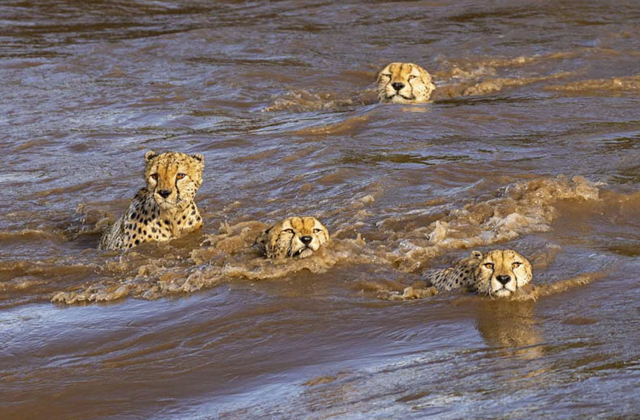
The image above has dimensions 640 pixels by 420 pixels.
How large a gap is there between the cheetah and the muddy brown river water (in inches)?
4.1

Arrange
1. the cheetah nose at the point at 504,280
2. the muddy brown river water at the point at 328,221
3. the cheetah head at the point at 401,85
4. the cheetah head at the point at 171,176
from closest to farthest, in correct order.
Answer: the muddy brown river water at the point at 328,221
the cheetah nose at the point at 504,280
the cheetah head at the point at 171,176
the cheetah head at the point at 401,85

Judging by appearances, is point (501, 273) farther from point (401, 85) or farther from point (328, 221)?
point (401, 85)

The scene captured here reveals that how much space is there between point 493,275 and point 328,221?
93.3 inches

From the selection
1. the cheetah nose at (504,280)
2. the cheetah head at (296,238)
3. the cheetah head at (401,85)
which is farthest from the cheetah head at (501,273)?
the cheetah head at (401,85)

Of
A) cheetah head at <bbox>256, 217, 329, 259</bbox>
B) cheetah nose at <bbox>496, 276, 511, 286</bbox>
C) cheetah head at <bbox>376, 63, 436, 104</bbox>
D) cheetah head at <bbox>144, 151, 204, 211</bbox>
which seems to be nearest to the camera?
cheetah nose at <bbox>496, 276, 511, 286</bbox>

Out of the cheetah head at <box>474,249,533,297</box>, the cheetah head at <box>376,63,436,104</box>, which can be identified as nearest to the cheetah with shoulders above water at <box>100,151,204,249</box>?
the cheetah head at <box>474,249,533,297</box>

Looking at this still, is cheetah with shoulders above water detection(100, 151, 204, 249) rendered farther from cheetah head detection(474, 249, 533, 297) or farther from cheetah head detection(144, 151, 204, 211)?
cheetah head detection(474, 249, 533, 297)

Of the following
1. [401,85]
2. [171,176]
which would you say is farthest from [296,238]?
[401,85]

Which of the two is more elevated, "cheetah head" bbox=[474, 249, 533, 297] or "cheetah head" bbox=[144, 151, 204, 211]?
"cheetah head" bbox=[144, 151, 204, 211]

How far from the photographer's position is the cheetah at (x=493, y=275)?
695 cm

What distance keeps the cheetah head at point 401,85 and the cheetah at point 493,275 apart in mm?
6665

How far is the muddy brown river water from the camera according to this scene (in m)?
5.79

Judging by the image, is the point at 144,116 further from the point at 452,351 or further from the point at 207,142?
the point at 452,351

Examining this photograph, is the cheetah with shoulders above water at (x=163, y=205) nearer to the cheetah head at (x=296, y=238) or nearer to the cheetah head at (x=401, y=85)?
the cheetah head at (x=296, y=238)
